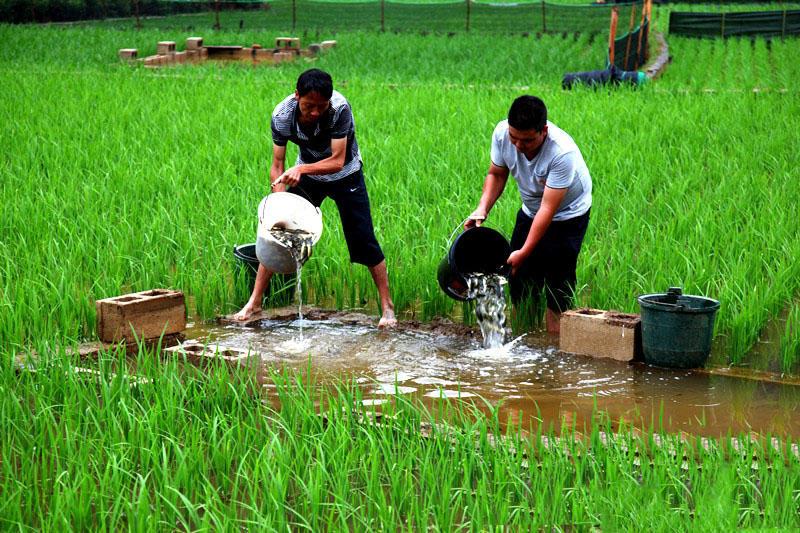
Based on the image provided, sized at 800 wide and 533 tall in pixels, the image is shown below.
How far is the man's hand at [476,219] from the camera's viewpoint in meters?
4.54

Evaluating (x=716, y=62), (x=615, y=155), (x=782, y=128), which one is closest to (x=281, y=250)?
(x=615, y=155)

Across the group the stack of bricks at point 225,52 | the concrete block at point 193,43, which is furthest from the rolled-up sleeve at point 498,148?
the concrete block at point 193,43

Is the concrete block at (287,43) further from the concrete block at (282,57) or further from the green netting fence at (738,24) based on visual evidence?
the green netting fence at (738,24)

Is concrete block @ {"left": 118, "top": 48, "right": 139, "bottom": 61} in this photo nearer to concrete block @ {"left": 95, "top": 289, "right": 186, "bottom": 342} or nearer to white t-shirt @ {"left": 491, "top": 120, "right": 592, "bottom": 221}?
concrete block @ {"left": 95, "top": 289, "right": 186, "bottom": 342}

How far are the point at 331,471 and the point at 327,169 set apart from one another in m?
2.06

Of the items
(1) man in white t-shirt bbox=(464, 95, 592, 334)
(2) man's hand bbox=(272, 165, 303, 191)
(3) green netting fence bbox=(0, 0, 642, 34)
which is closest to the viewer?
(1) man in white t-shirt bbox=(464, 95, 592, 334)

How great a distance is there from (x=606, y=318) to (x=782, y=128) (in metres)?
5.48

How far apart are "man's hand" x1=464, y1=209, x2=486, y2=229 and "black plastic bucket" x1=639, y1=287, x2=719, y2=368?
2.55 ft

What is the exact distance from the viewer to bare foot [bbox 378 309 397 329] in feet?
16.2

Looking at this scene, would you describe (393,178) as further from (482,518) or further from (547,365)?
(482,518)

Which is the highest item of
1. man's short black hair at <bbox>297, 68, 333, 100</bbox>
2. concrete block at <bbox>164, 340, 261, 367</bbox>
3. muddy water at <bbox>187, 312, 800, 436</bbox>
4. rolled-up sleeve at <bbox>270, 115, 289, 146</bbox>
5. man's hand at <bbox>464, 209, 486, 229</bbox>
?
man's short black hair at <bbox>297, 68, 333, 100</bbox>

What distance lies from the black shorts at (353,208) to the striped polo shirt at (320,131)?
45 millimetres

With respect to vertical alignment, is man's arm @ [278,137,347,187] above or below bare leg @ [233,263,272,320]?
above

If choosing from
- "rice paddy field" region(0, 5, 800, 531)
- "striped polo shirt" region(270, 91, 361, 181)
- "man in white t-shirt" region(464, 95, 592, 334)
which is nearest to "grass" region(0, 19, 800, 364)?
"rice paddy field" region(0, 5, 800, 531)
